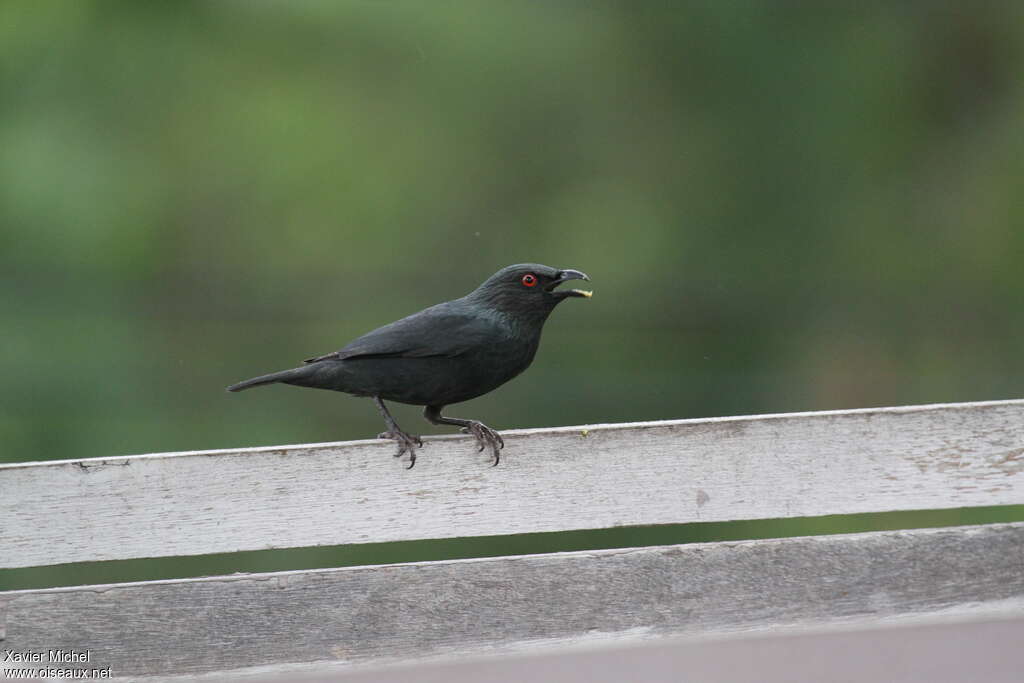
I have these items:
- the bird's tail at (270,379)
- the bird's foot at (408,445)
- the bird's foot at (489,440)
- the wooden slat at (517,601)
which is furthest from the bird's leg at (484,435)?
the bird's tail at (270,379)

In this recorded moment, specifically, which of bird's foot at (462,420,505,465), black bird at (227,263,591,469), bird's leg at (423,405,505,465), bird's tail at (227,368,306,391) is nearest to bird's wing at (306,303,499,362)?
black bird at (227,263,591,469)

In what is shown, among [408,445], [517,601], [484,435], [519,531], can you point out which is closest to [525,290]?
[484,435]

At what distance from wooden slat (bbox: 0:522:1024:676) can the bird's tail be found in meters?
0.90

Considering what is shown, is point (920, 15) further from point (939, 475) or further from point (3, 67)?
point (3, 67)

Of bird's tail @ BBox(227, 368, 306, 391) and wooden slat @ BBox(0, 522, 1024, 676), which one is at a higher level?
bird's tail @ BBox(227, 368, 306, 391)

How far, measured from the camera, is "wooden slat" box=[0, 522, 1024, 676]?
2172mm

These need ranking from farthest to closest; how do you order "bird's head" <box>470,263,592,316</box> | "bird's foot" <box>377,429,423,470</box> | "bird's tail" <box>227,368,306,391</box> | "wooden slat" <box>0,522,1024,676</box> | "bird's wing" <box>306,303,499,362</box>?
"bird's head" <box>470,263,592,316</box>
"bird's wing" <box>306,303,499,362</box>
"bird's tail" <box>227,368,306,391</box>
"bird's foot" <box>377,429,423,470</box>
"wooden slat" <box>0,522,1024,676</box>

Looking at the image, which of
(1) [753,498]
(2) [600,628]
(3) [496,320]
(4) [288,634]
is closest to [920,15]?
(3) [496,320]

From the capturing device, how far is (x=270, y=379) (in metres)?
3.02

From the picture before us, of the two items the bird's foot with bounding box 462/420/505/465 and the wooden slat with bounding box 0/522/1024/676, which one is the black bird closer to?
the bird's foot with bounding box 462/420/505/465

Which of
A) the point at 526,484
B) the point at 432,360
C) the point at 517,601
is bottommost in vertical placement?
the point at 517,601

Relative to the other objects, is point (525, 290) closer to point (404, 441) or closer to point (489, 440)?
point (489, 440)

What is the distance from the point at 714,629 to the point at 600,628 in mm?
265

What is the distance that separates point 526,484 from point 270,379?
99 centimetres
